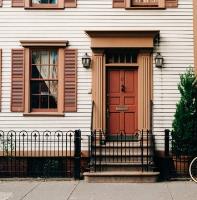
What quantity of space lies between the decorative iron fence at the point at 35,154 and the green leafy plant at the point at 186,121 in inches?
120

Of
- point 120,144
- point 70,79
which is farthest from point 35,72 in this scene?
point 120,144

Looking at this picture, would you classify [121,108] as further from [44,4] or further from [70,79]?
[44,4]

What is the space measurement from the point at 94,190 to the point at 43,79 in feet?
14.5

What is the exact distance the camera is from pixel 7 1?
Answer: 13930 millimetres

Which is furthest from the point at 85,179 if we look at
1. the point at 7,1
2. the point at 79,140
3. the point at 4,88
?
the point at 7,1

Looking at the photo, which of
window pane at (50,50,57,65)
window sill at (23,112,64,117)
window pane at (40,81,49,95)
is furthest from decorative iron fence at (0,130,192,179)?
window pane at (50,50,57,65)

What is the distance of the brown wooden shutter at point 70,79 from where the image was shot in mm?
13672

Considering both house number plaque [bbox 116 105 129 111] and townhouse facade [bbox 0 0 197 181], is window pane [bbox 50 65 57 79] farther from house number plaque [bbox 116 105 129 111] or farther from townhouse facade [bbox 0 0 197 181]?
house number plaque [bbox 116 105 129 111]

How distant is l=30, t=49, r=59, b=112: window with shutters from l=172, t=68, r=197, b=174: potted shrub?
3.74 m

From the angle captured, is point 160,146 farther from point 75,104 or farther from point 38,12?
point 38,12

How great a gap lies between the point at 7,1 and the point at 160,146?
21.0ft

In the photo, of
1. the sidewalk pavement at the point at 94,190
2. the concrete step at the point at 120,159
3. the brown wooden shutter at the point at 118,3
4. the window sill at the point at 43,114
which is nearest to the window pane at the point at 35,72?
the window sill at the point at 43,114

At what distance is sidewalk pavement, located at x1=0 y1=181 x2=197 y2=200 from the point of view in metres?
10.1

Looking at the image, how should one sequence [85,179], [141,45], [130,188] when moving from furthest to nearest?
[141,45], [85,179], [130,188]
